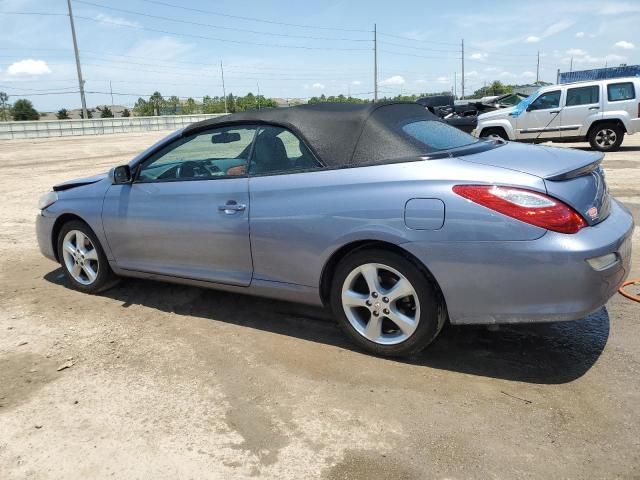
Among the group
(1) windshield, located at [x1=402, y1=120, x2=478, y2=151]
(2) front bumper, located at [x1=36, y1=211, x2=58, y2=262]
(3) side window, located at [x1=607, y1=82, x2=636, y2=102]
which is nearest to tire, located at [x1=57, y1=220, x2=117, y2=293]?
(2) front bumper, located at [x1=36, y1=211, x2=58, y2=262]

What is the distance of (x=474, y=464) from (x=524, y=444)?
288mm

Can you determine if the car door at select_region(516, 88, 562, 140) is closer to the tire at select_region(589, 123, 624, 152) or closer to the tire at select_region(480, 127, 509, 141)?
the tire at select_region(480, 127, 509, 141)

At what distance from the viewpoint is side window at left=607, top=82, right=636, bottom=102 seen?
1320cm

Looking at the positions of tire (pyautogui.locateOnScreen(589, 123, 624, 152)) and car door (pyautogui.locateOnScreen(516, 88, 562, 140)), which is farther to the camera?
car door (pyautogui.locateOnScreen(516, 88, 562, 140))

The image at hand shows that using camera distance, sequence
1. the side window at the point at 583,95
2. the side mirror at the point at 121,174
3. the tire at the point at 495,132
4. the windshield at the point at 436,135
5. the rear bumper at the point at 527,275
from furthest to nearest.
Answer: the tire at the point at 495,132
the side window at the point at 583,95
the side mirror at the point at 121,174
the windshield at the point at 436,135
the rear bumper at the point at 527,275

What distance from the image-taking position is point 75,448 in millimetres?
2562

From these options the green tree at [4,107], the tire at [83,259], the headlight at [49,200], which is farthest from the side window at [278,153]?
the green tree at [4,107]

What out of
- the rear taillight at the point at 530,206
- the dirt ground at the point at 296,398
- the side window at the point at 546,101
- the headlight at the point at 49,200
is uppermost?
the side window at the point at 546,101

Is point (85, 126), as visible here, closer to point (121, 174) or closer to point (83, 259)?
point (83, 259)

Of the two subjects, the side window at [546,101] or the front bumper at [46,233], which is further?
the side window at [546,101]

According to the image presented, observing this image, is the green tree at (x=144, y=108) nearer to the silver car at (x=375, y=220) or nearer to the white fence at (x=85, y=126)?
the white fence at (x=85, y=126)

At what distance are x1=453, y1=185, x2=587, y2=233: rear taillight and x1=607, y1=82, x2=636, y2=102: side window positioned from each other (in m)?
12.6

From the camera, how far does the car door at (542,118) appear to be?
14.2 metres

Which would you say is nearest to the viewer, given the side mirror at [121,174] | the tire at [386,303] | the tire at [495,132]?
the tire at [386,303]
